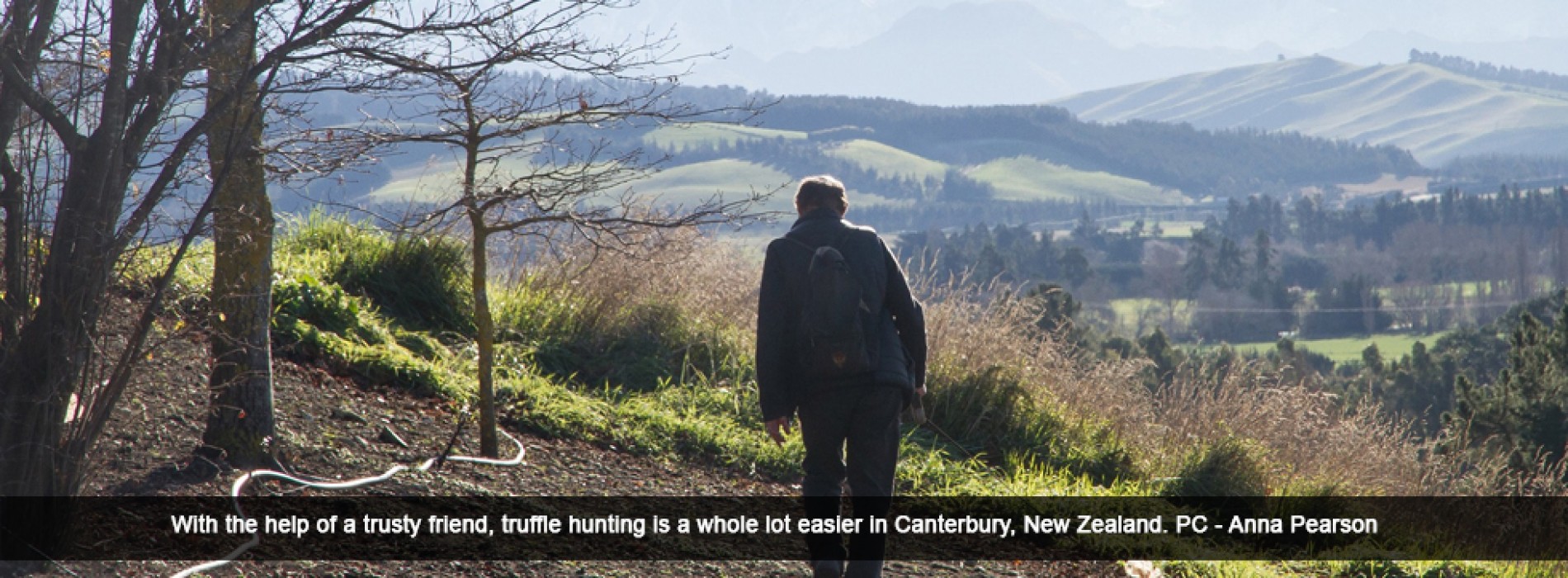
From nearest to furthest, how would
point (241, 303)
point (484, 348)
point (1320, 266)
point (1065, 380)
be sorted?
point (241, 303), point (484, 348), point (1065, 380), point (1320, 266)

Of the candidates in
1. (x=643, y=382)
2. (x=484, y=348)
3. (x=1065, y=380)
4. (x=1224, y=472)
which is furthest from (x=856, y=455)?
(x=1065, y=380)

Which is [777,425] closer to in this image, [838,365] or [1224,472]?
[838,365]

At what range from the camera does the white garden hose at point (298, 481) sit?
346 cm

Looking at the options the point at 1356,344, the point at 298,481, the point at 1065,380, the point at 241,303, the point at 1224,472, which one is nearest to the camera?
the point at 298,481

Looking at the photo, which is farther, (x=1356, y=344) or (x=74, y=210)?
(x=1356, y=344)

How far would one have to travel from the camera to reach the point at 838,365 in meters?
4.01

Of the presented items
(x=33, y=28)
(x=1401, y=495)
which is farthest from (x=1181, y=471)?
(x=33, y=28)

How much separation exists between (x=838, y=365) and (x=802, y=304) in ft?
0.86

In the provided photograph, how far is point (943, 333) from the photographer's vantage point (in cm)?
854

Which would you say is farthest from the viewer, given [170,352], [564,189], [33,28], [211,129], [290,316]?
[290,316]

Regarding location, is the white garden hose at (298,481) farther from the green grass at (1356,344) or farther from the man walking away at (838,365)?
the green grass at (1356,344)

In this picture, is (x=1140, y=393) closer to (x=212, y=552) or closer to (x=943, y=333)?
(x=943, y=333)

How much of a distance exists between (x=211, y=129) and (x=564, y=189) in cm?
138

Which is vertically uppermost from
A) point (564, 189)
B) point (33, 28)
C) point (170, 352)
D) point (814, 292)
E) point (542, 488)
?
point (33, 28)
